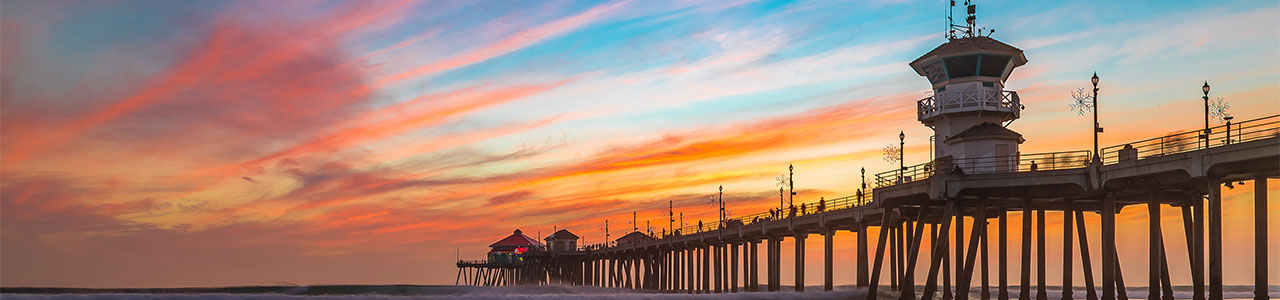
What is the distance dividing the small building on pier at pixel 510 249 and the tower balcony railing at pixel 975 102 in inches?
4287

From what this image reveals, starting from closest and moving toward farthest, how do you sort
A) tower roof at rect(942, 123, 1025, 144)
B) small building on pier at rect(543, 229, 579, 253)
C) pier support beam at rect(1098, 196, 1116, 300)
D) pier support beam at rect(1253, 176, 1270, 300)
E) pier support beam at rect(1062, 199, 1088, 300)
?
1. pier support beam at rect(1253, 176, 1270, 300)
2. pier support beam at rect(1098, 196, 1116, 300)
3. pier support beam at rect(1062, 199, 1088, 300)
4. tower roof at rect(942, 123, 1025, 144)
5. small building on pier at rect(543, 229, 579, 253)

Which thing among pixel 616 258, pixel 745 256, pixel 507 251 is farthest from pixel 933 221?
pixel 507 251

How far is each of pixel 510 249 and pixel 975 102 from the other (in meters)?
117

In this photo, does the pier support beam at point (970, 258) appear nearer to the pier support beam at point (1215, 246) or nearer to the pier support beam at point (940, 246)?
the pier support beam at point (940, 246)

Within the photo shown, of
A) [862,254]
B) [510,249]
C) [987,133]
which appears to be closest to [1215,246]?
[987,133]

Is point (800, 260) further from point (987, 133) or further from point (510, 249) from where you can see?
point (510, 249)

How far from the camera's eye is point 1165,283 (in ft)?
163

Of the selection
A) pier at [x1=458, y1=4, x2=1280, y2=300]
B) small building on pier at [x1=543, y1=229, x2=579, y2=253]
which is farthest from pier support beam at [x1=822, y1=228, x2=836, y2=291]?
small building on pier at [x1=543, y1=229, x2=579, y2=253]

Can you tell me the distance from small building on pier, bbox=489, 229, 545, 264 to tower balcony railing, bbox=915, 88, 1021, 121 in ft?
357

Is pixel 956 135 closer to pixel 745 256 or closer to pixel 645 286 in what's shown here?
pixel 745 256

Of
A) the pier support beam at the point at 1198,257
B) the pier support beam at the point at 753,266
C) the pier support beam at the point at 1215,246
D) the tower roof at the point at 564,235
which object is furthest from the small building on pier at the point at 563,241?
the pier support beam at the point at 1215,246

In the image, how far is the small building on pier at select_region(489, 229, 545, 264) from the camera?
16525cm

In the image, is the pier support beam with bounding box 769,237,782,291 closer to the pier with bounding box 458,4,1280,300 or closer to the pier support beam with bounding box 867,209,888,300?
the pier with bounding box 458,4,1280,300

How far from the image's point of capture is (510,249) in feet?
549
